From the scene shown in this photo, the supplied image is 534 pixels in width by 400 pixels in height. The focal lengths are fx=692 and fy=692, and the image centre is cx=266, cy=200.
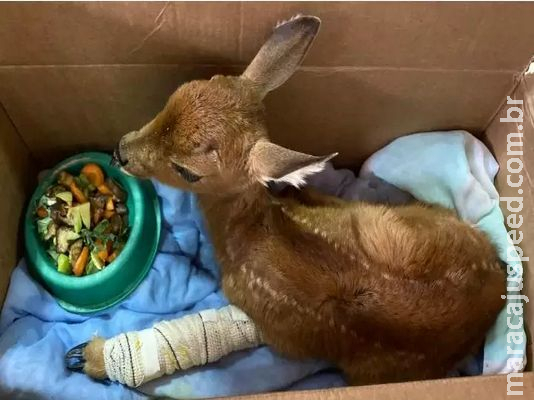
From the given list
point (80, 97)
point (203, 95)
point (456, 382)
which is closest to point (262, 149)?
point (203, 95)

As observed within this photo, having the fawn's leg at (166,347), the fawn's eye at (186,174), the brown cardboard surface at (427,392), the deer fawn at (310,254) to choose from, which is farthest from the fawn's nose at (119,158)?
the brown cardboard surface at (427,392)

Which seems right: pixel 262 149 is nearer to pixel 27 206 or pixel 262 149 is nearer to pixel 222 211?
pixel 222 211

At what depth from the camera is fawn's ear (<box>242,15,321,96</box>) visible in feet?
5.17

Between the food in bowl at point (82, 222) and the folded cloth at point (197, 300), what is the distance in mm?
127

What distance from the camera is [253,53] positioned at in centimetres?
174

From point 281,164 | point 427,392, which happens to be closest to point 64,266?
point 281,164

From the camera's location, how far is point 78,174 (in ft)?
6.84

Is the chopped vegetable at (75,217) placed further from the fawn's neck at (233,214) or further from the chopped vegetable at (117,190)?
the fawn's neck at (233,214)

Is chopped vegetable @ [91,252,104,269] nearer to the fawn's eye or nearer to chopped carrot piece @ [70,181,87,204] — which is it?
chopped carrot piece @ [70,181,87,204]

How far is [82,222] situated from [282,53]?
0.81m

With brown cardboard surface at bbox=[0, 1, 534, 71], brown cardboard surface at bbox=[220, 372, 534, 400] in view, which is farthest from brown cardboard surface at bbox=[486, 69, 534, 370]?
brown cardboard surface at bbox=[220, 372, 534, 400]

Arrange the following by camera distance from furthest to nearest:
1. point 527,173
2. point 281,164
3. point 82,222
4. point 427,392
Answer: point 82,222 < point 527,173 < point 281,164 < point 427,392

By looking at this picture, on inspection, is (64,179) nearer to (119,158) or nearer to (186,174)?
(119,158)

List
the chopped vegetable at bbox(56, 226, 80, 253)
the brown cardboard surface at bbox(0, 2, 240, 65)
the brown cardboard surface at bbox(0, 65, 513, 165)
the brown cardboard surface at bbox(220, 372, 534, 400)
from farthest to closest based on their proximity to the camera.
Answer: the chopped vegetable at bbox(56, 226, 80, 253)
the brown cardboard surface at bbox(0, 65, 513, 165)
the brown cardboard surface at bbox(0, 2, 240, 65)
the brown cardboard surface at bbox(220, 372, 534, 400)
